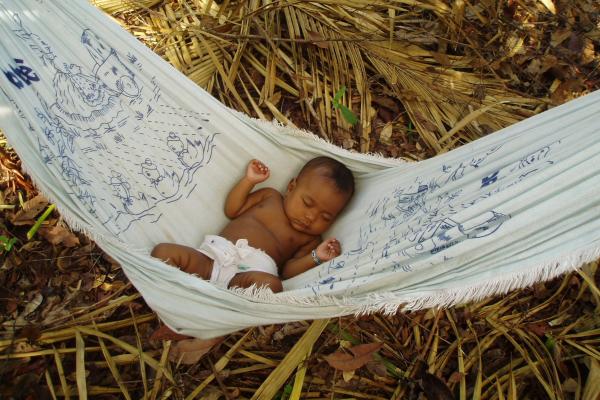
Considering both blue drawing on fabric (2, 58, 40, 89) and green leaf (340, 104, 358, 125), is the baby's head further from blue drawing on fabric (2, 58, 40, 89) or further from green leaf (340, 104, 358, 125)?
blue drawing on fabric (2, 58, 40, 89)

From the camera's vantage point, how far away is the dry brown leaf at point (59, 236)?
6.45 feet

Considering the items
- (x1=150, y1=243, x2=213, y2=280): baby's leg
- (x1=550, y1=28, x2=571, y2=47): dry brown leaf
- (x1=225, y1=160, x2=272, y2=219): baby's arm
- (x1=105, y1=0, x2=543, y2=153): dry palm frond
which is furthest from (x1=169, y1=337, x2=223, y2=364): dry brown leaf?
(x1=550, y1=28, x2=571, y2=47): dry brown leaf

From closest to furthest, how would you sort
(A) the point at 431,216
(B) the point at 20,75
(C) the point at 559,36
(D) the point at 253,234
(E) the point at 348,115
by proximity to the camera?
(A) the point at 431,216 → (B) the point at 20,75 → (D) the point at 253,234 → (E) the point at 348,115 → (C) the point at 559,36

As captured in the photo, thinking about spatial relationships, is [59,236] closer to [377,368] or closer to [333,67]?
[377,368]

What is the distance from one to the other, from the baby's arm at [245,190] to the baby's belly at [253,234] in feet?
0.13

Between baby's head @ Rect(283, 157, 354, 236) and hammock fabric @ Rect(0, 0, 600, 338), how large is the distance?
0.04 metres

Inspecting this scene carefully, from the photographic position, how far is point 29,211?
200cm

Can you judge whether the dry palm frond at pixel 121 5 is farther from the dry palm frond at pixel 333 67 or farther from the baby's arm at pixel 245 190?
the baby's arm at pixel 245 190

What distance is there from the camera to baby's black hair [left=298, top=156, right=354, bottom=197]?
1.87 meters

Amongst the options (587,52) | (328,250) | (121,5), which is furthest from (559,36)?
(121,5)

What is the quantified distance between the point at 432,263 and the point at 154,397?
97 cm

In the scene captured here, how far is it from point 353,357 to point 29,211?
1.30 meters

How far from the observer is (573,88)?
260 cm

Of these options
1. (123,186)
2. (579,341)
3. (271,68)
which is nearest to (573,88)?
(579,341)
